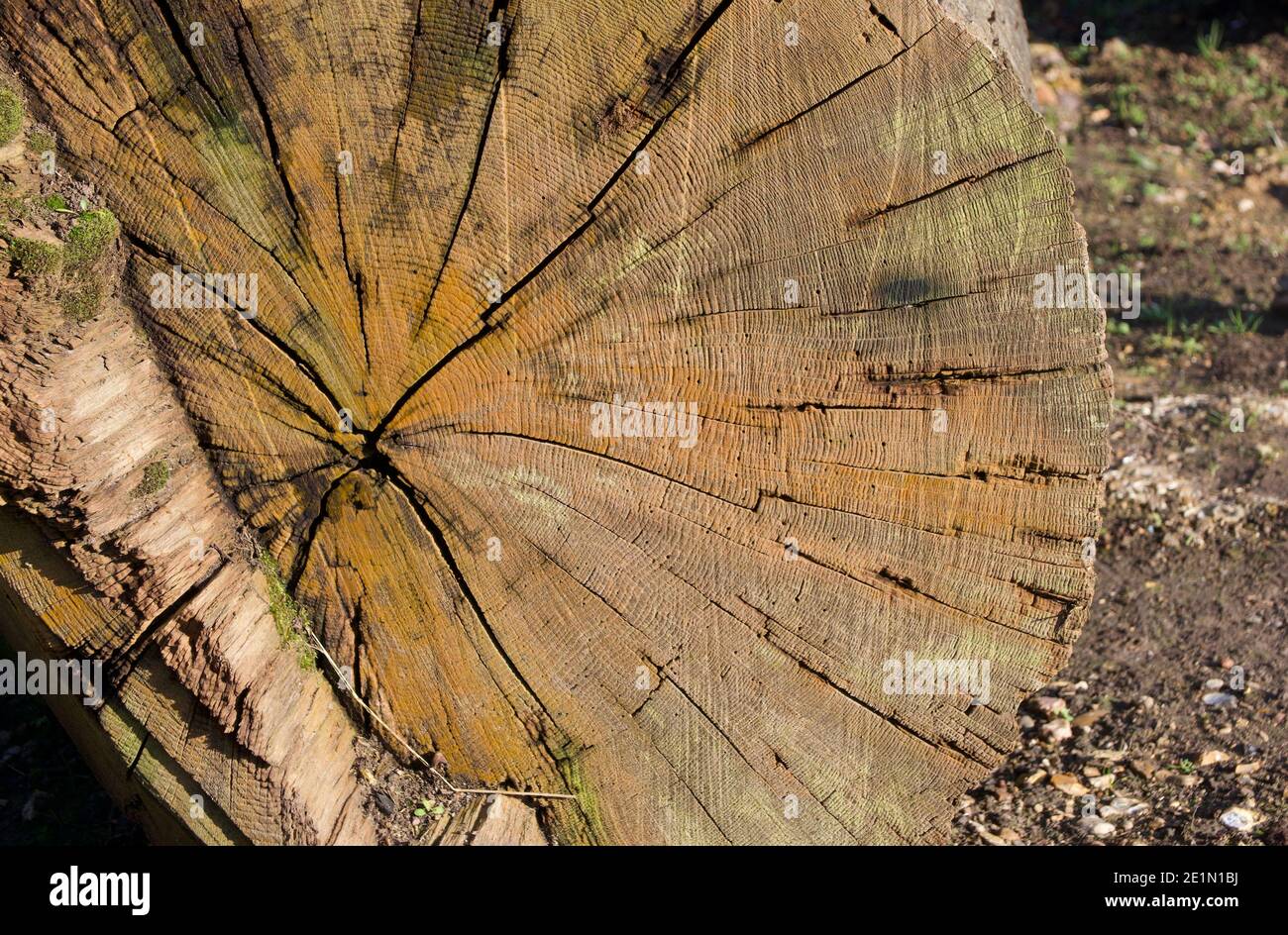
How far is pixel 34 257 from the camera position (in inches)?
84.7

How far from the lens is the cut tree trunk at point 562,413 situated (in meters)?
2.17

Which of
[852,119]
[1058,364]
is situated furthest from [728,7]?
[1058,364]

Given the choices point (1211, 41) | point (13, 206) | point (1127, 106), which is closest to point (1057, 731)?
point (13, 206)

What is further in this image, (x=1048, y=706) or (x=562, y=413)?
(x=1048, y=706)

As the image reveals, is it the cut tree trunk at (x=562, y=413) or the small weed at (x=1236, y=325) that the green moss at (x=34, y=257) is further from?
the small weed at (x=1236, y=325)

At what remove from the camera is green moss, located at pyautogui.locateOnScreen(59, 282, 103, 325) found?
2.20 m

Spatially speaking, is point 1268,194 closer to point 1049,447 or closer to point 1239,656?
point 1239,656

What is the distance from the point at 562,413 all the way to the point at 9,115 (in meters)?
1.16

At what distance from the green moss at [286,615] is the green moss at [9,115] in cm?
92

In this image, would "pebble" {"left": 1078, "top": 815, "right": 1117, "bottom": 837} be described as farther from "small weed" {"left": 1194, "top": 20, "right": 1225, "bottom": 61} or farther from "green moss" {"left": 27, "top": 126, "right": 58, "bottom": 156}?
"small weed" {"left": 1194, "top": 20, "right": 1225, "bottom": 61}

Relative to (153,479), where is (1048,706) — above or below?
below

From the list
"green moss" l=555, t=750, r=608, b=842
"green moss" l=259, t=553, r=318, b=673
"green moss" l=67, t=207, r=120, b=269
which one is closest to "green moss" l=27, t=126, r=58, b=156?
"green moss" l=67, t=207, r=120, b=269

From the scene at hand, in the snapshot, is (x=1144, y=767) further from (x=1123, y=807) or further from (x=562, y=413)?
(x=562, y=413)

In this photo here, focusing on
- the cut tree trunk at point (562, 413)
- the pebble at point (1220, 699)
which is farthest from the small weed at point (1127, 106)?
the cut tree trunk at point (562, 413)
